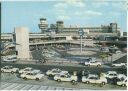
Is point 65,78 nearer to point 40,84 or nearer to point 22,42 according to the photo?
point 40,84

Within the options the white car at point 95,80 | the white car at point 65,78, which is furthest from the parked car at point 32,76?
the white car at point 95,80

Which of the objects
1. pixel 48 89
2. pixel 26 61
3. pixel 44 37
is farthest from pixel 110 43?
Result: pixel 48 89

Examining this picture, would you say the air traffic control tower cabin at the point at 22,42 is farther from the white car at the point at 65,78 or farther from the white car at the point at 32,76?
the white car at the point at 65,78

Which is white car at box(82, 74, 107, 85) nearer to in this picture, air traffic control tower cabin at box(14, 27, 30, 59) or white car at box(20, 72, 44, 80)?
white car at box(20, 72, 44, 80)

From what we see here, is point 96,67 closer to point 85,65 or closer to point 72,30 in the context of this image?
point 85,65

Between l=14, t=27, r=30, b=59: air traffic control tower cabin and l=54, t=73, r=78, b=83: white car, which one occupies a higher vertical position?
l=14, t=27, r=30, b=59: air traffic control tower cabin

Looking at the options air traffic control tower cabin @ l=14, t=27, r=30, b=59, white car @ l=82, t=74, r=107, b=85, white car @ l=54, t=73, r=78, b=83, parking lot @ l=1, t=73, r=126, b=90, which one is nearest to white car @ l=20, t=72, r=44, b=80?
parking lot @ l=1, t=73, r=126, b=90

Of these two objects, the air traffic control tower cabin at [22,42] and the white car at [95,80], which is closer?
the white car at [95,80]

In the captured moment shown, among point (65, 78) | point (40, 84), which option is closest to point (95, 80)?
point (65, 78)

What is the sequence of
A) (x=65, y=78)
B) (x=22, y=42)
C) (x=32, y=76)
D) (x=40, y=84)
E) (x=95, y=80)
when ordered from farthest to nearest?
(x=22, y=42)
(x=32, y=76)
(x=65, y=78)
(x=95, y=80)
(x=40, y=84)

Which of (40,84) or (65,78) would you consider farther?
(65,78)

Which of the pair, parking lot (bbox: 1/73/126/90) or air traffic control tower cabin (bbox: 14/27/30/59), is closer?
parking lot (bbox: 1/73/126/90)
